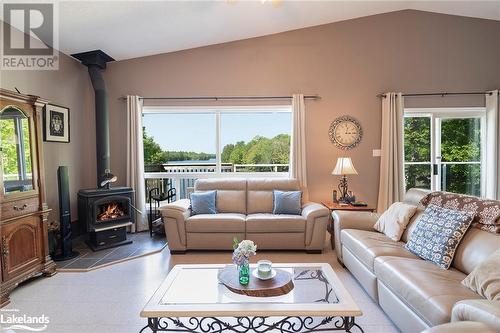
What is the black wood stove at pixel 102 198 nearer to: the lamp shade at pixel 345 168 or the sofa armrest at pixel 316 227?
the sofa armrest at pixel 316 227

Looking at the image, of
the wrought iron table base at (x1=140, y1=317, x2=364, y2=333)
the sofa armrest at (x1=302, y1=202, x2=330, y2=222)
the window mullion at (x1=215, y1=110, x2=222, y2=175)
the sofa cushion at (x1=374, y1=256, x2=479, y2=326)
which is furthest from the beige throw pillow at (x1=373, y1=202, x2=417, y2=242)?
the window mullion at (x1=215, y1=110, x2=222, y2=175)

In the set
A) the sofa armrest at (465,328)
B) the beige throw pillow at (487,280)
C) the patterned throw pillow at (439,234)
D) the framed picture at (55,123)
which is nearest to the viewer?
the sofa armrest at (465,328)

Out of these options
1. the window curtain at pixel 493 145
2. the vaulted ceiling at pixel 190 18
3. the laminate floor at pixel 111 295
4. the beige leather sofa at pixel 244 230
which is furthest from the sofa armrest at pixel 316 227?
the window curtain at pixel 493 145

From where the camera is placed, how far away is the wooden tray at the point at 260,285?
1870 millimetres

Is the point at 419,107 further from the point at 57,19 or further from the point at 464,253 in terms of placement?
the point at 57,19

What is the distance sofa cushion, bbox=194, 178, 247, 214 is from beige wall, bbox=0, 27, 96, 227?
1885 millimetres

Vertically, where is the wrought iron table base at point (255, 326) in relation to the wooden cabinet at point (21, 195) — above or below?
below

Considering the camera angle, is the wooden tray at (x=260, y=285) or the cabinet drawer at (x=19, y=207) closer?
the wooden tray at (x=260, y=285)

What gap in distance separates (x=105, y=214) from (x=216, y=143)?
6.67 ft

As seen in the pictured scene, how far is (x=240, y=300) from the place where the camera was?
1795 mm

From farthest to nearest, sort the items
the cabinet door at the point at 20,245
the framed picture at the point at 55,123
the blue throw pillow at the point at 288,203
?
1. the blue throw pillow at the point at 288,203
2. the framed picture at the point at 55,123
3. the cabinet door at the point at 20,245

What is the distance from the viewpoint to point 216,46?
4.56 metres

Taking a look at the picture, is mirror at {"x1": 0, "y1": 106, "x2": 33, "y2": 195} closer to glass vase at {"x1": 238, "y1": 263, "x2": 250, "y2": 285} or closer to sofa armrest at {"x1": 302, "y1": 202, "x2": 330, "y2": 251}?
glass vase at {"x1": 238, "y1": 263, "x2": 250, "y2": 285}

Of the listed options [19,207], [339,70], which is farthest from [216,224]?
[339,70]
